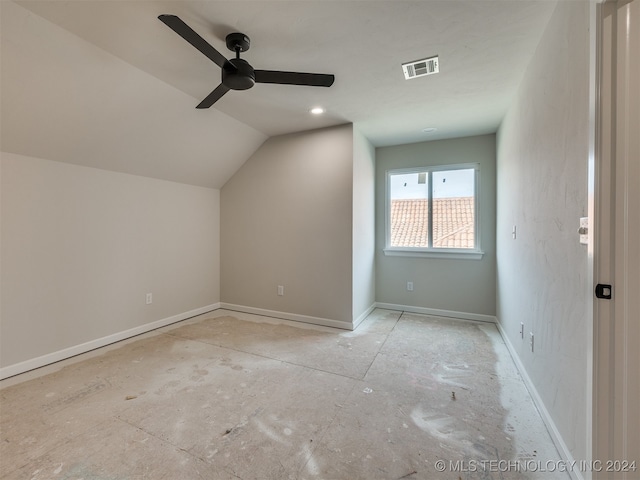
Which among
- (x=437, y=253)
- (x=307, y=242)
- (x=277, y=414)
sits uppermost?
(x=307, y=242)

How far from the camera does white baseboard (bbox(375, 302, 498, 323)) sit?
3.59 metres

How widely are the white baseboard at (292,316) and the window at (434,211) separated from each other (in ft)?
4.71

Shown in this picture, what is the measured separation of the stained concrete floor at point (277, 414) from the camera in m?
1.37

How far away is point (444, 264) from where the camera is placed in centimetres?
383

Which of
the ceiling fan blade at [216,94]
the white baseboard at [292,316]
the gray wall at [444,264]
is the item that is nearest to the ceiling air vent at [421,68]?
the ceiling fan blade at [216,94]

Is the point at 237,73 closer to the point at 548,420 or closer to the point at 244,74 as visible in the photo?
the point at 244,74

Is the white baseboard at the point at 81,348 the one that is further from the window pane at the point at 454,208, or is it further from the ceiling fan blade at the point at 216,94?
the window pane at the point at 454,208

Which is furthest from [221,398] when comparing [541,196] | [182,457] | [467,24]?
[467,24]

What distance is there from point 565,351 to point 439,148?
3.15 metres

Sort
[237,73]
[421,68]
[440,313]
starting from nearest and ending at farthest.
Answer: [237,73], [421,68], [440,313]

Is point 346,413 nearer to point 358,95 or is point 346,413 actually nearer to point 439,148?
point 358,95

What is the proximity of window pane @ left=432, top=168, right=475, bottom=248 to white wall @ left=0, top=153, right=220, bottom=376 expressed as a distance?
359cm

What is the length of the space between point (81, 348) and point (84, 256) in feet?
3.03

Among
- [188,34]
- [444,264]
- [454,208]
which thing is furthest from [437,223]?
[188,34]
